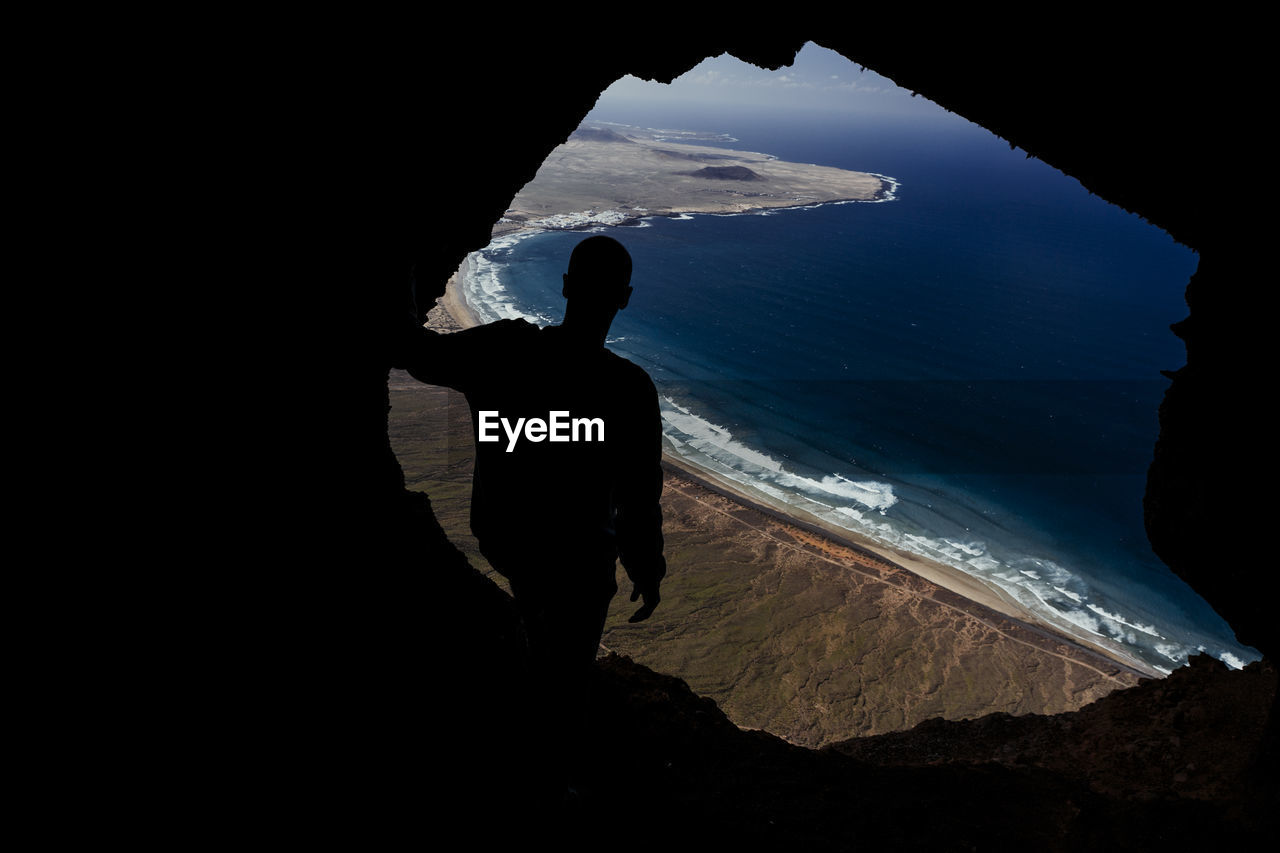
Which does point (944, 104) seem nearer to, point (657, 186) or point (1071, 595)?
point (1071, 595)

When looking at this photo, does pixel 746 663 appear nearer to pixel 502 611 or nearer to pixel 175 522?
pixel 502 611

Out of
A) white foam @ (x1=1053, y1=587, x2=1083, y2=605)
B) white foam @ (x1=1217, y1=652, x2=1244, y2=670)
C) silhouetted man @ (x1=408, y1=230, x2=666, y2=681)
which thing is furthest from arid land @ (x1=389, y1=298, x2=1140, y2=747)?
silhouetted man @ (x1=408, y1=230, x2=666, y2=681)

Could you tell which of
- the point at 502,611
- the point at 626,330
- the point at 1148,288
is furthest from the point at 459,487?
the point at 1148,288

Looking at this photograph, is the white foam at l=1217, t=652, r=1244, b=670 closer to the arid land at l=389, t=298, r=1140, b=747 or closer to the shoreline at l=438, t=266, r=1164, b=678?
the shoreline at l=438, t=266, r=1164, b=678

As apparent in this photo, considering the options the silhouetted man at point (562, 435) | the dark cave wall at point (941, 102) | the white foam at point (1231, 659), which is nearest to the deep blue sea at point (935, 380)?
the white foam at point (1231, 659)

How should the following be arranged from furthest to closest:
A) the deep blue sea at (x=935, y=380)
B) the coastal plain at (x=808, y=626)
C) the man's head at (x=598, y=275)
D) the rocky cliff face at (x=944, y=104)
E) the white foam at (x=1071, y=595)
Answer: the deep blue sea at (x=935, y=380) → the white foam at (x=1071, y=595) → the coastal plain at (x=808, y=626) → the rocky cliff face at (x=944, y=104) → the man's head at (x=598, y=275)

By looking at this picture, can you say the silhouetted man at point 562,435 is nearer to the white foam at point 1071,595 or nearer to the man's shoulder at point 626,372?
the man's shoulder at point 626,372

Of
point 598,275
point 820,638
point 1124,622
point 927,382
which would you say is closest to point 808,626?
point 820,638
